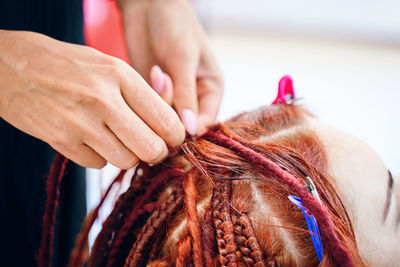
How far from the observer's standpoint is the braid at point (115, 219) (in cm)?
59

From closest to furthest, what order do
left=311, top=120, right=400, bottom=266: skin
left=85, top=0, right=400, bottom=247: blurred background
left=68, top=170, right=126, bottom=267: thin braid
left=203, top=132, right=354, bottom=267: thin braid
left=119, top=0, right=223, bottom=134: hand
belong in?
left=203, top=132, right=354, bottom=267: thin braid < left=311, top=120, right=400, bottom=266: skin < left=68, top=170, right=126, bottom=267: thin braid < left=119, top=0, right=223, bottom=134: hand < left=85, top=0, right=400, bottom=247: blurred background

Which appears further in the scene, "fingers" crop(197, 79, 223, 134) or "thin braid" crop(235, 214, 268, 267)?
"fingers" crop(197, 79, 223, 134)

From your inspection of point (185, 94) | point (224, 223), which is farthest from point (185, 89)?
point (224, 223)

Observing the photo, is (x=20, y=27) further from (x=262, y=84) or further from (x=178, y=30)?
(x=262, y=84)

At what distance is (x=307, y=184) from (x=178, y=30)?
0.53 meters

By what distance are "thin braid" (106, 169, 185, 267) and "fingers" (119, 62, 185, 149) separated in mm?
71

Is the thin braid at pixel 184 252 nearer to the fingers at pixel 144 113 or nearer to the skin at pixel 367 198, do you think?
the fingers at pixel 144 113

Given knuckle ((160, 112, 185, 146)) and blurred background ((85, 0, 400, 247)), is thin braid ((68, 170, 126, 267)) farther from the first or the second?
blurred background ((85, 0, 400, 247))

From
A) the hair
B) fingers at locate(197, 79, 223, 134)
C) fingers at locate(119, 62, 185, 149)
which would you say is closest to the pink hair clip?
the hair

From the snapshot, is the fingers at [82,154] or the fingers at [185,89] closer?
the fingers at [82,154]

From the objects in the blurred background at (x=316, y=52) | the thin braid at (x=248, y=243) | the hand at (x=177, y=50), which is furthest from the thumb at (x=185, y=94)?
the blurred background at (x=316, y=52)

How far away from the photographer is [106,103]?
45cm

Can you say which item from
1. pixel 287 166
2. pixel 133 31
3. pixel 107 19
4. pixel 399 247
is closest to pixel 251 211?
pixel 287 166

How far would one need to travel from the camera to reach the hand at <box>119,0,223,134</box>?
72 centimetres
